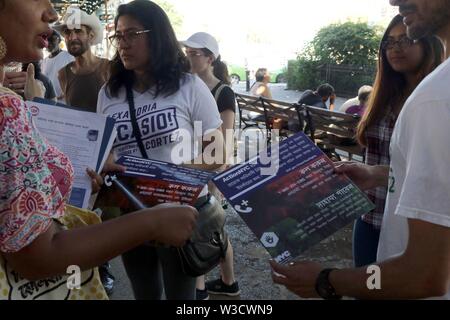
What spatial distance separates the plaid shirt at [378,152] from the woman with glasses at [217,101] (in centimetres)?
100

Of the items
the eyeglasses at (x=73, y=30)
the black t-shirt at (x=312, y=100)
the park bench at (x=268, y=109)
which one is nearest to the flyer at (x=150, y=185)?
the eyeglasses at (x=73, y=30)

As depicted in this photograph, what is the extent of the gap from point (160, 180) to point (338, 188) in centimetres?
66

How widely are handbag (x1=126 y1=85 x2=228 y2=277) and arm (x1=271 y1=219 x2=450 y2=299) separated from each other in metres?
0.72

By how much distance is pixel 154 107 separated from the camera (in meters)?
2.32

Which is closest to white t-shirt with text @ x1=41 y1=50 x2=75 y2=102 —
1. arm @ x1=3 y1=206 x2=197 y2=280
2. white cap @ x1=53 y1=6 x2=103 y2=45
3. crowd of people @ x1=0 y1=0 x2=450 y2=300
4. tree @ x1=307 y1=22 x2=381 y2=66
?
white cap @ x1=53 y1=6 x2=103 y2=45

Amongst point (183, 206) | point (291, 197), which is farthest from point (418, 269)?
point (183, 206)

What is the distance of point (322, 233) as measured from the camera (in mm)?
1323

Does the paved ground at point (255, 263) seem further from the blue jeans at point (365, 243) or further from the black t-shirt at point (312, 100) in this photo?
the black t-shirt at point (312, 100)

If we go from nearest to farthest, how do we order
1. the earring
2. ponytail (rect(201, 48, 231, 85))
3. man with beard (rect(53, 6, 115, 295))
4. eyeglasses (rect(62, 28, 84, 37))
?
the earring
man with beard (rect(53, 6, 115, 295))
eyeglasses (rect(62, 28, 84, 37))
ponytail (rect(201, 48, 231, 85))

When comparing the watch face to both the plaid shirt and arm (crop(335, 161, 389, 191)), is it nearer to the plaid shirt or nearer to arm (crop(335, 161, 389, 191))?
arm (crop(335, 161, 389, 191))

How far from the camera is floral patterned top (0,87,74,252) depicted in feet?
3.20

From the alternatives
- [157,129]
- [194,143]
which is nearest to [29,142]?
[157,129]

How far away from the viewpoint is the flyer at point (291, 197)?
4.26ft

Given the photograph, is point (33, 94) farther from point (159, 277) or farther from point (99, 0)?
point (99, 0)
